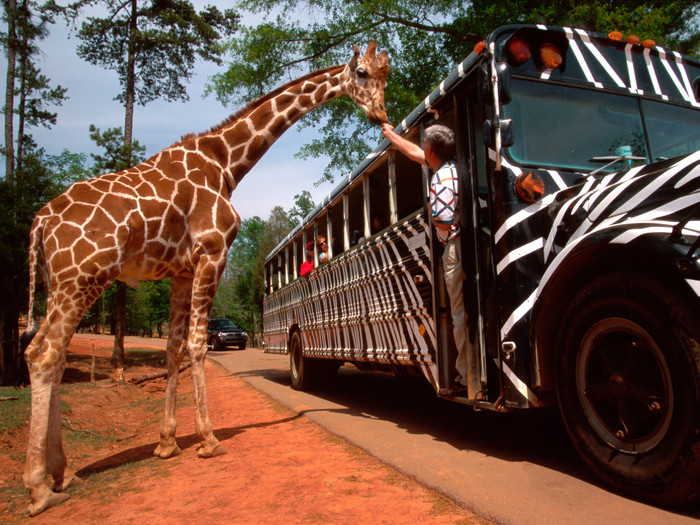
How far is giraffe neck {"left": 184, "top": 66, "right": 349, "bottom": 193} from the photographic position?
17.9 feet

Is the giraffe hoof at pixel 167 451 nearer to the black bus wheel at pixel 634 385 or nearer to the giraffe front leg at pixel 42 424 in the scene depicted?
the giraffe front leg at pixel 42 424

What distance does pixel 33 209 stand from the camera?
1494cm

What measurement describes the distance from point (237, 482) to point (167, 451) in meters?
1.25

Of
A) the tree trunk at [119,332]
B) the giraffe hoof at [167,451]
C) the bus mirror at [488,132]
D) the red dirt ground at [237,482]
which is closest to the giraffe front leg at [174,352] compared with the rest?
the giraffe hoof at [167,451]

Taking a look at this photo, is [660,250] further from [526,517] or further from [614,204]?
[526,517]

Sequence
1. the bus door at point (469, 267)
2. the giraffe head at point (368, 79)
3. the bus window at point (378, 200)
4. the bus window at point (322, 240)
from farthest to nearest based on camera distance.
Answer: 1. the bus window at point (322, 240)
2. the bus window at point (378, 200)
3. the giraffe head at point (368, 79)
4. the bus door at point (469, 267)

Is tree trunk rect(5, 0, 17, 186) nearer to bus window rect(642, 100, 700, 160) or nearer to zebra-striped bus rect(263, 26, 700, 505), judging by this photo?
zebra-striped bus rect(263, 26, 700, 505)

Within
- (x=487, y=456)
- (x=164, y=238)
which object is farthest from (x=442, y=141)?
(x=164, y=238)

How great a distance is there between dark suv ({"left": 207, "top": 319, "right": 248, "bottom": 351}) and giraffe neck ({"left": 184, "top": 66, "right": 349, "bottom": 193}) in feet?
86.0

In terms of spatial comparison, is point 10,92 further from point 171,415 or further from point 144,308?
point 144,308

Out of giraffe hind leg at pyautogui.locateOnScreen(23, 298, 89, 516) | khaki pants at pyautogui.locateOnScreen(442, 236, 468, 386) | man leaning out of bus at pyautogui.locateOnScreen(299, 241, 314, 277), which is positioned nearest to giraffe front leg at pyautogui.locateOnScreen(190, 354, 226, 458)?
giraffe hind leg at pyautogui.locateOnScreen(23, 298, 89, 516)

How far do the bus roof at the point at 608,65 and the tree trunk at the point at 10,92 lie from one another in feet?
57.9

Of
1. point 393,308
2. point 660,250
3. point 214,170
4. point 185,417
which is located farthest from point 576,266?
point 185,417

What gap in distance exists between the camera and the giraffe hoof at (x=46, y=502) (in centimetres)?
341
